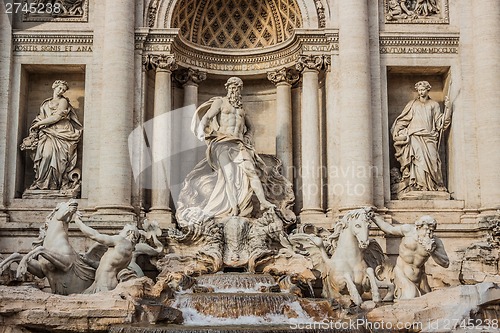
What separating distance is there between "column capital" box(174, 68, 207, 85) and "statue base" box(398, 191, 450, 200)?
6539 millimetres

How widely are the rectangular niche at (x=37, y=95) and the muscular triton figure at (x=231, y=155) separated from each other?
3.47 m

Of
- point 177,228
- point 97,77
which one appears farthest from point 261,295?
point 97,77

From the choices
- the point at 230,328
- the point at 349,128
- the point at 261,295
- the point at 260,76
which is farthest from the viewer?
the point at 260,76

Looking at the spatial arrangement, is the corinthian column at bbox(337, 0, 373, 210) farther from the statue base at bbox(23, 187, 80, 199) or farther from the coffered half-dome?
the statue base at bbox(23, 187, 80, 199)

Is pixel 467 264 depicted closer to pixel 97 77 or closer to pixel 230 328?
pixel 230 328

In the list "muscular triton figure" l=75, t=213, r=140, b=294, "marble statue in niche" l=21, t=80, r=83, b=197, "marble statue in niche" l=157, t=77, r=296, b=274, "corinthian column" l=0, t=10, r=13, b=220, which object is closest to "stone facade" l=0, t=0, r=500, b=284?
"corinthian column" l=0, t=10, r=13, b=220

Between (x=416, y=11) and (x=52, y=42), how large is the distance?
9.83 metres

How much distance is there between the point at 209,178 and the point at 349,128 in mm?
3804

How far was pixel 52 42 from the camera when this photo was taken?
63.2ft

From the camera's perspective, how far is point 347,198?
59.7 feet

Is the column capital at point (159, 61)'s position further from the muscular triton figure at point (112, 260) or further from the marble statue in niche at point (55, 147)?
the muscular triton figure at point (112, 260)

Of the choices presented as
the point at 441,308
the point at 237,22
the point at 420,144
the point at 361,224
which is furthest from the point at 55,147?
the point at 441,308

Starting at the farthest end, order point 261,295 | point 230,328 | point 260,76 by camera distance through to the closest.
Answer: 1. point 260,76
2. point 261,295
3. point 230,328

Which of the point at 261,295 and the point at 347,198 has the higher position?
the point at 347,198
